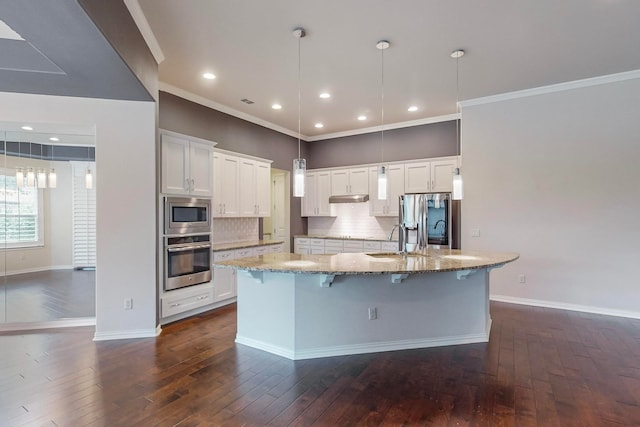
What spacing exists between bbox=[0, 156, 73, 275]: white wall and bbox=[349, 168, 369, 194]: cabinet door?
15.2 feet

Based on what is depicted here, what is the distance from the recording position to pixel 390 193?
6242 millimetres

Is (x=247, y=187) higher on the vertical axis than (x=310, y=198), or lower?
higher

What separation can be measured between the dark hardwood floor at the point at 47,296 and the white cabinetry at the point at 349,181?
4.47m

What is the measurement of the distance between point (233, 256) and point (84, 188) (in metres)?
2.10

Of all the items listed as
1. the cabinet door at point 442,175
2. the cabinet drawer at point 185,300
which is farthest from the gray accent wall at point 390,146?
the cabinet drawer at point 185,300

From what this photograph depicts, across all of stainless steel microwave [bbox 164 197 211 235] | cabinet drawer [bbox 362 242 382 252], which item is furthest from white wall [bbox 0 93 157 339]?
cabinet drawer [bbox 362 242 382 252]

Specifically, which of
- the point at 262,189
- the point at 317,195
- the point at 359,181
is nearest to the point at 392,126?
the point at 359,181

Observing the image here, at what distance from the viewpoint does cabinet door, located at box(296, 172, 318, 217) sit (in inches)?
282

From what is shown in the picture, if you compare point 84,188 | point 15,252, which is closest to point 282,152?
point 84,188

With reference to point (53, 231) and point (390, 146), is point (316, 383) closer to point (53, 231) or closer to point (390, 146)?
point (53, 231)

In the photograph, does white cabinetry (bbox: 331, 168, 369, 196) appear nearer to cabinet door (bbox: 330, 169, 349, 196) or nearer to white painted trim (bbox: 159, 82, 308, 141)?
cabinet door (bbox: 330, 169, 349, 196)

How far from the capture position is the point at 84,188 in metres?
3.90

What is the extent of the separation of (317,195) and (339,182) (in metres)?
0.60

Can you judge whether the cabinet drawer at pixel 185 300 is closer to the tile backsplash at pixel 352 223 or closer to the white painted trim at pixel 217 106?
the white painted trim at pixel 217 106
